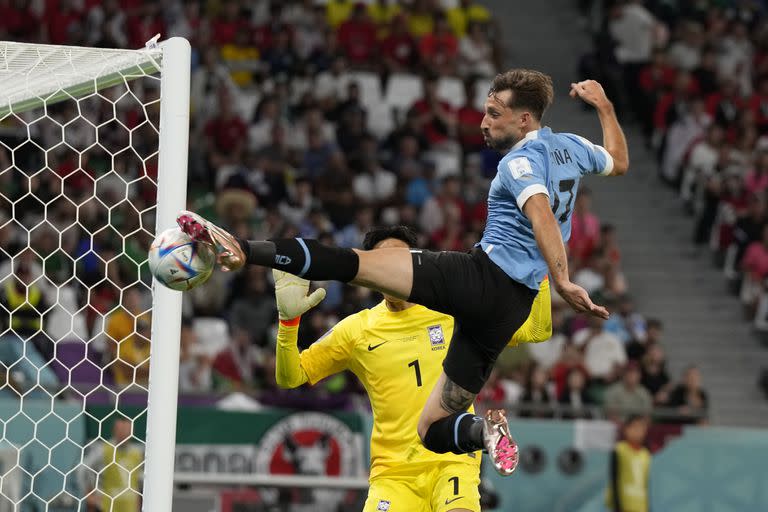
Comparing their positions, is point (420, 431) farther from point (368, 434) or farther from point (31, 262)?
point (31, 262)

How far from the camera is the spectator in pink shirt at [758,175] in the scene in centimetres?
1742

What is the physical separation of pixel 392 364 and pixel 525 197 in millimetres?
1660

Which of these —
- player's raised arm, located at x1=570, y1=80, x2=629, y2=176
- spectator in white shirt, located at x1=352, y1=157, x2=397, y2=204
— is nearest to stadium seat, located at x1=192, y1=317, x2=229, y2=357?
spectator in white shirt, located at x1=352, y1=157, x2=397, y2=204

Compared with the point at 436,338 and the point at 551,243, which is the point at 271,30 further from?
the point at 551,243

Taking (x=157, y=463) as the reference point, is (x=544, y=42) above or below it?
above

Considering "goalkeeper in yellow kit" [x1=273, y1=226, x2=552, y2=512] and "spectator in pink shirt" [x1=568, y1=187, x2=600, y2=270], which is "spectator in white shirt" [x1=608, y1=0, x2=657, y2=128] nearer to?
"spectator in pink shirt" [x1=568, y1=187, x2=600, y2=270]

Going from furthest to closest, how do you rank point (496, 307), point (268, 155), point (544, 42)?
point (544, 42)
point (268, 155)
point (496, 307)

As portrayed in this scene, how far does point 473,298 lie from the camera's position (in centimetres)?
607

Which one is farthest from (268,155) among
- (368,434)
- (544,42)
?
(544,42)

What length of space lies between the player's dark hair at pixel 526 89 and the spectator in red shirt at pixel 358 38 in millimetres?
11474

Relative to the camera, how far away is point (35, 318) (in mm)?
12352

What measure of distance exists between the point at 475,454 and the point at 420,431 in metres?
0.58

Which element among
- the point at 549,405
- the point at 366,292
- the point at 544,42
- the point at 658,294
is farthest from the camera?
the point at 544,42

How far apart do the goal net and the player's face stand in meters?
1.46
